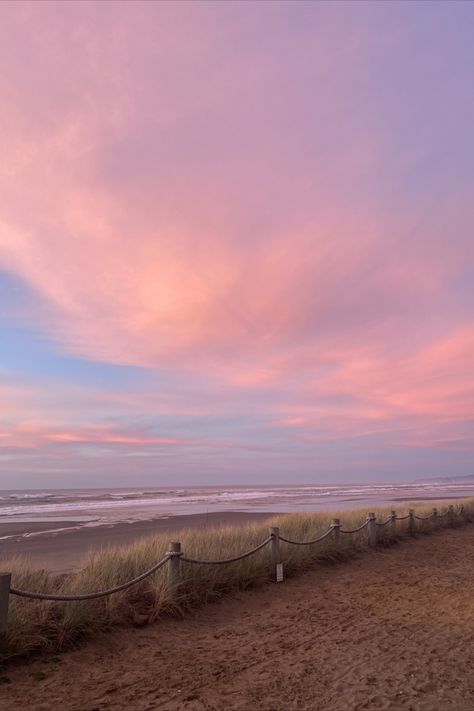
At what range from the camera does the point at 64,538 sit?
19.5 meters

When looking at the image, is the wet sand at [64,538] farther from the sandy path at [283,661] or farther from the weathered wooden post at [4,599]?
the weathered wooden post at [4,599]

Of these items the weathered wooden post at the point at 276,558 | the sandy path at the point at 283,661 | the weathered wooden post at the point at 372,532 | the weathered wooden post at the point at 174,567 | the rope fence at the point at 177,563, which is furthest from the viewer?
the weathered wooden post at the point at 372,532

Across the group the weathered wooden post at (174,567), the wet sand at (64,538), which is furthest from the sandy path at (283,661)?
the wet sand at (64,538)

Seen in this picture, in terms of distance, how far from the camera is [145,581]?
313 inches

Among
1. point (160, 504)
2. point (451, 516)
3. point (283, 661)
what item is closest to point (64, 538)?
point (451, 516)

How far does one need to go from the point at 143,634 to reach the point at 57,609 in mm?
1154

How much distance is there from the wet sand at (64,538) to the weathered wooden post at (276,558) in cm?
467

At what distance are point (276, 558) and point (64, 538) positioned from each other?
12159 millimetres

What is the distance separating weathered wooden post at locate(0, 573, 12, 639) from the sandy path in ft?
1.46

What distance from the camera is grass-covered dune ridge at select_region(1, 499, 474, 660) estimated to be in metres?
5.95

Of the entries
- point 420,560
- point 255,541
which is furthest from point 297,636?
point 420,560

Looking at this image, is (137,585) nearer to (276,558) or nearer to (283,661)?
(283,661)

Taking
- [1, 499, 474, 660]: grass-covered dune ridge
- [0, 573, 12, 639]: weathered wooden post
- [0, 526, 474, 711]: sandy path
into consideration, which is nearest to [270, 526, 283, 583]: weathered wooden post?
[1, 499, 474, 660]: grass-covered dune ridge

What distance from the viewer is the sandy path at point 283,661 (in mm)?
4680
